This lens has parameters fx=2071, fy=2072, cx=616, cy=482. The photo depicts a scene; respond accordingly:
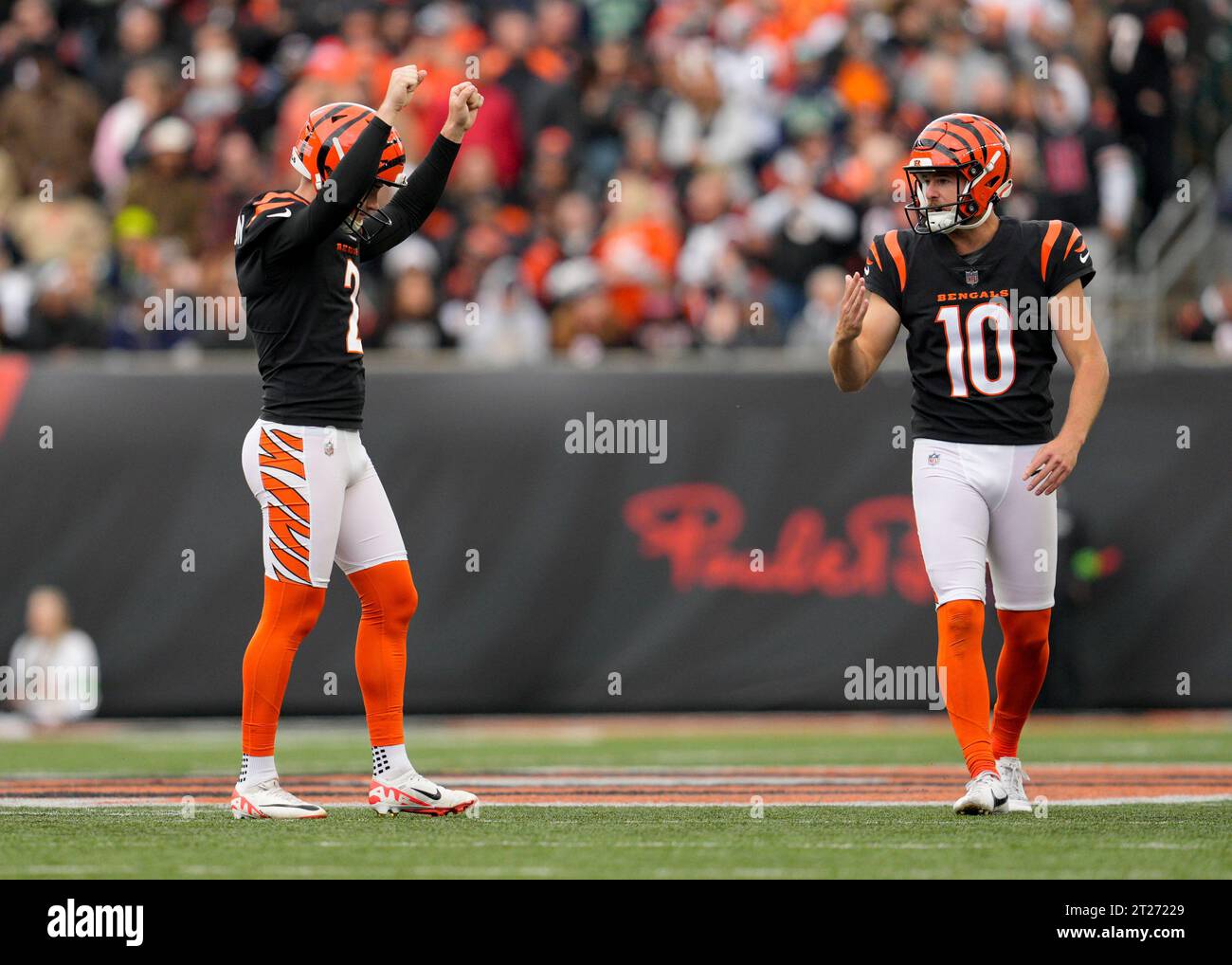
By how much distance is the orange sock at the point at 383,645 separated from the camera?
667 cm

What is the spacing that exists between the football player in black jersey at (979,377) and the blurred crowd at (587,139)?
5149 mm

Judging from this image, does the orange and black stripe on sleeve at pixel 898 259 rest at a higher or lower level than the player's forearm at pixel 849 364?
higher

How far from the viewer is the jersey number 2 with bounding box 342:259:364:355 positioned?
6.60 m

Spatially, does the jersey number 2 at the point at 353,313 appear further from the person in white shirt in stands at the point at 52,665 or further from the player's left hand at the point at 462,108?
the person in white shirt in stands at the point at 52,665

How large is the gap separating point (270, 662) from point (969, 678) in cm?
221

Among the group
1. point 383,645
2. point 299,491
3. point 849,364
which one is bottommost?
point 383,645

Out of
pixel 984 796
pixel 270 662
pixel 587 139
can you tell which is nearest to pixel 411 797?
pixel 270 662

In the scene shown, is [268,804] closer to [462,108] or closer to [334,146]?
[334,146]

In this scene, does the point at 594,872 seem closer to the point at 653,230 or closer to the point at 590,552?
the point at 590,552

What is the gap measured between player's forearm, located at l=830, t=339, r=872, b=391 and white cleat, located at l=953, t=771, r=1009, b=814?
1322 millimetres

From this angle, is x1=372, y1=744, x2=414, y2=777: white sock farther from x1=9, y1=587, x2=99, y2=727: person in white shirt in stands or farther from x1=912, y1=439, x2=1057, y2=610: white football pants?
x1=9, y1=587, x2=99, y2=727: person in white shirt in stands

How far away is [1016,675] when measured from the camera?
6941 mm

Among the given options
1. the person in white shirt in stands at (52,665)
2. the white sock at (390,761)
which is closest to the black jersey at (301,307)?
the white sock at (390,761)
